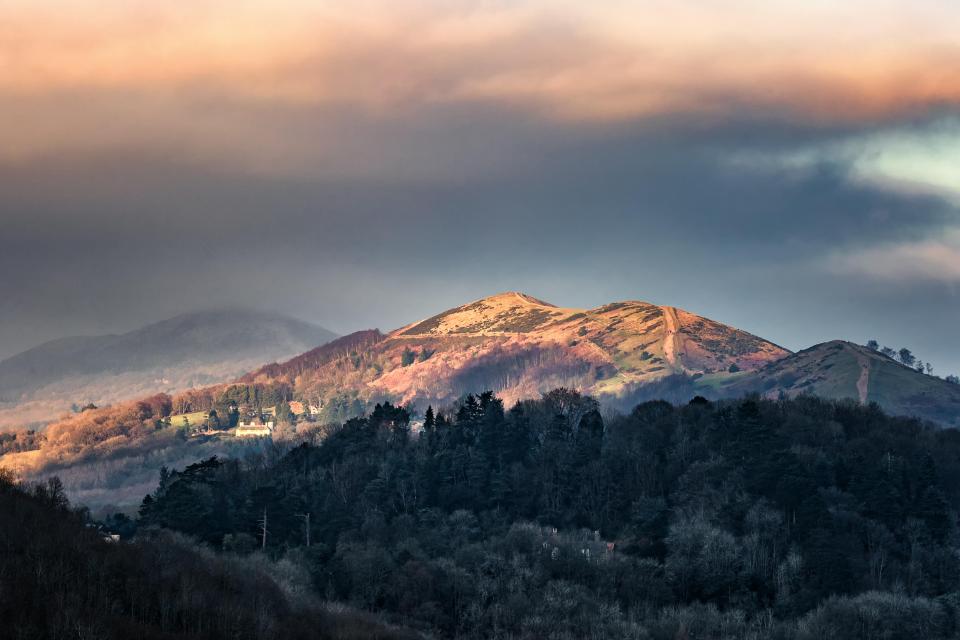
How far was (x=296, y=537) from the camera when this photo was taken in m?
173

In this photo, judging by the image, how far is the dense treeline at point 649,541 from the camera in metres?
144

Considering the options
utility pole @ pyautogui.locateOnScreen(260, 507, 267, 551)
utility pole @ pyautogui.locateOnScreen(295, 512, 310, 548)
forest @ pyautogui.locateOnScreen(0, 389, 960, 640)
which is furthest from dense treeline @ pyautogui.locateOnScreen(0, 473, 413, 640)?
utility pole @ pyautogui.locateOnScreen(295, 512, 310, 548)

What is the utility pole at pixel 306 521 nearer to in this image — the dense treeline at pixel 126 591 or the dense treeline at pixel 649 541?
the dense treeline at pixel 649 541

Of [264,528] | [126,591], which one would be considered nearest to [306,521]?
[264,528]

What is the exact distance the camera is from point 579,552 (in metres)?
163

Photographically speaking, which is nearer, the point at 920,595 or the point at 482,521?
the point at 920,595

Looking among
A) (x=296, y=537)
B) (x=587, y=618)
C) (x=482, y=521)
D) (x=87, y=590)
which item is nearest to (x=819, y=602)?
(x=587, y=618)

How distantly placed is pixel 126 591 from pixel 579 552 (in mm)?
63436

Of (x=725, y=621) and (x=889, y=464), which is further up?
(x=889, y=464)

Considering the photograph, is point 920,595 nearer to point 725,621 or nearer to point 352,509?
point 725,621

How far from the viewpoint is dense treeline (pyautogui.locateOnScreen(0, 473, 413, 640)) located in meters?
111

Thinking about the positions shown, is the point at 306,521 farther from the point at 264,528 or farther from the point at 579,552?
the point at 579,552

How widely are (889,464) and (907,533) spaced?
19.2 metres

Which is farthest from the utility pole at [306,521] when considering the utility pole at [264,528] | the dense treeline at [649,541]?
the utility pole at [264,528]
